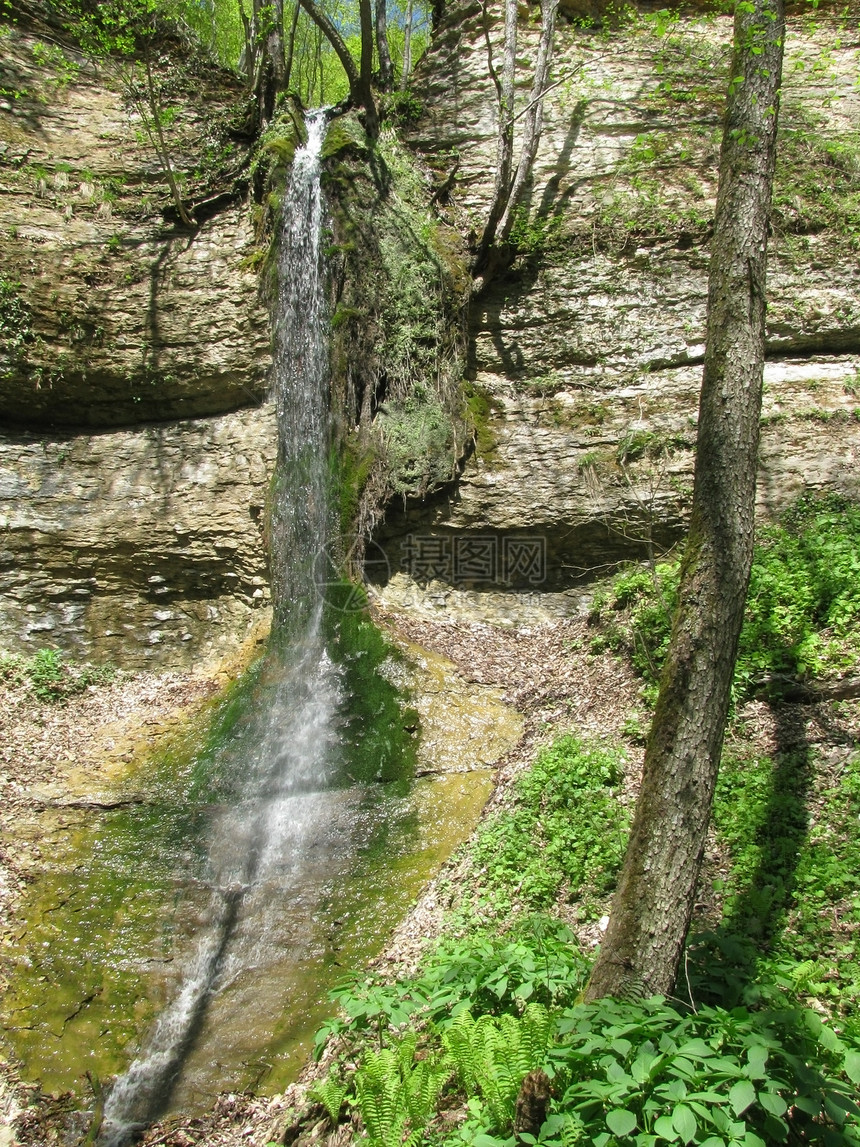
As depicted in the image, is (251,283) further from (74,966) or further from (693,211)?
(74,966)

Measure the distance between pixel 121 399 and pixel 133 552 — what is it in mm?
2245

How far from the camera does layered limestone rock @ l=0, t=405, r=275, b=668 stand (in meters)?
8.98

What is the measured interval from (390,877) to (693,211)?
9.36 meters

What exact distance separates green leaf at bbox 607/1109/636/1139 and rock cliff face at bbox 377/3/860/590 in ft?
21.9

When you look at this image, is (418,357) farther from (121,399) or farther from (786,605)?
(786,605)

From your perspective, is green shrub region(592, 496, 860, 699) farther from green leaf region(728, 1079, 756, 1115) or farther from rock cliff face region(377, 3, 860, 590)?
green leaf region(728, 1079, 756, 1115)

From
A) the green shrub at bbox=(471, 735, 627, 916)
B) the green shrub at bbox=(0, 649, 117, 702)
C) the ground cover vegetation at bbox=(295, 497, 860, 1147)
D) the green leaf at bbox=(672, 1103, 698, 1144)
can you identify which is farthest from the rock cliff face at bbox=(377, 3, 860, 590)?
the green leaf at bbox=(672, 1103, 698, 1144)

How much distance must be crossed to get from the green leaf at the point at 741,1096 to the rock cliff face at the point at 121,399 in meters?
7.41

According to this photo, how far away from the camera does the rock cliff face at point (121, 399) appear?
29.8ft

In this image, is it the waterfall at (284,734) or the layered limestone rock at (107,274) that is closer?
the waterfall at (284,734)

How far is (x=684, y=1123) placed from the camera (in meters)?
2.33

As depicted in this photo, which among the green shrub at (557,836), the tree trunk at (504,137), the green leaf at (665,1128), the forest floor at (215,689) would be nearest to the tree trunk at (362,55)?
the tree trunk at (504,137)

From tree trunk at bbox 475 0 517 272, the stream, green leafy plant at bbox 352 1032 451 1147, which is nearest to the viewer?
green leafy plant at bbox 352 1032 451 1147

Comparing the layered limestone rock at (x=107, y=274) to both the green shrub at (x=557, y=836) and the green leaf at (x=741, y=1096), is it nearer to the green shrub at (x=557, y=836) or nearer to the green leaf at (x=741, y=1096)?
the green shrub at (x=557, y=836)
